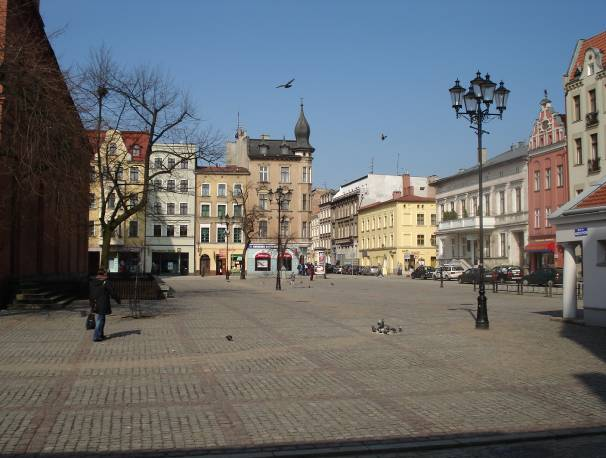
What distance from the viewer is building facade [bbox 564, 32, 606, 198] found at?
48.2 m

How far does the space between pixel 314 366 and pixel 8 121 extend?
37.4 feet

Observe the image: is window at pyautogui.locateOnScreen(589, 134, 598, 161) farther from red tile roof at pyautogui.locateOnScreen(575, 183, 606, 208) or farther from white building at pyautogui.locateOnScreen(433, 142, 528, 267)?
red tile roof at pyautogui.locateOnScreen(575, 183, 606, 208)

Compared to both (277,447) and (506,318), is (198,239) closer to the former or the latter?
(506,318)

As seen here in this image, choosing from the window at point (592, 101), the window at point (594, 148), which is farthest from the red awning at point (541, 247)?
the window at point (592, 101)

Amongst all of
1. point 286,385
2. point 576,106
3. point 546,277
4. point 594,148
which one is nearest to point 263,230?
point 576,106

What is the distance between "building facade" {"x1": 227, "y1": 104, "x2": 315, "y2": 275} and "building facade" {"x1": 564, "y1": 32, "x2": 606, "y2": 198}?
3825 centimetres

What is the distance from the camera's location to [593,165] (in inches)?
1938

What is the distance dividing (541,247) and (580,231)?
41.7 m

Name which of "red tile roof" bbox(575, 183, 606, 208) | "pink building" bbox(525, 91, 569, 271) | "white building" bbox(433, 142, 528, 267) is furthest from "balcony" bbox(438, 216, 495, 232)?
"red tile roof" bbox(575, 183, 606, 208)

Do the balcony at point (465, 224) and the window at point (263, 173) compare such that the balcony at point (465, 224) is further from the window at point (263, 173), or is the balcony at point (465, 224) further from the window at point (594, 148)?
the window at point (263, 173)

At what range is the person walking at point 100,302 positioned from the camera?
14578mm

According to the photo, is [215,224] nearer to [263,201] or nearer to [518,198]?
[263,201]

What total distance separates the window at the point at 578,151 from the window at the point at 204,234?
149 feet

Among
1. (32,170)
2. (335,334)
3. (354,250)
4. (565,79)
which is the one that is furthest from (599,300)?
(354,250)
